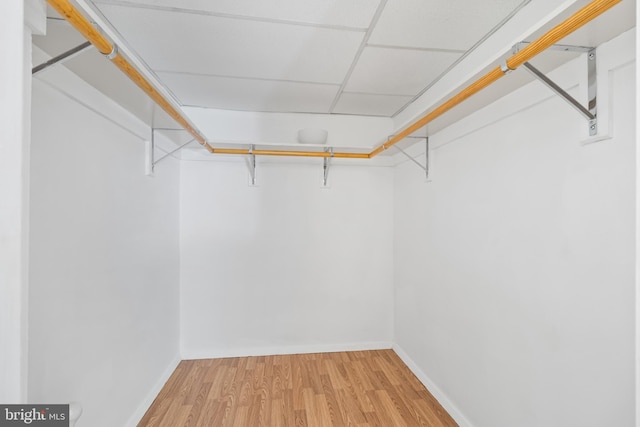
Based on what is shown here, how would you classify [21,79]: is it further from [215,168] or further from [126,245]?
[215,168]

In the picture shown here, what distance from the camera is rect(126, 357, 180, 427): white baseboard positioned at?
1631mm

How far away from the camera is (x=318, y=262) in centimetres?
254

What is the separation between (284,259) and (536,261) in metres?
1.74

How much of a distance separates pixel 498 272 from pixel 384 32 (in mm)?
1231

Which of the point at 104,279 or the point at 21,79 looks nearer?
the point at 21,79

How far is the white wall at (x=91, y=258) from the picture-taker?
1.03m

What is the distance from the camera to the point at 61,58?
33.7 inches

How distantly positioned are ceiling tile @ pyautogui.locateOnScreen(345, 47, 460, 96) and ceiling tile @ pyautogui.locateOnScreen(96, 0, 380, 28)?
292 mm

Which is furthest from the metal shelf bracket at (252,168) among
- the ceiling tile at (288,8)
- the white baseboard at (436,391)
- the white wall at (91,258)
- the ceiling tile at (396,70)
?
the white baseboard at (436,391)

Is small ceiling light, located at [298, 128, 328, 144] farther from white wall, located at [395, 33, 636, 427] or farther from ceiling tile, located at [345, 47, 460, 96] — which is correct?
white wall, located at [395, 33, 636, 427]

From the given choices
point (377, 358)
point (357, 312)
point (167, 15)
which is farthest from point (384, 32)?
point (377, 358)

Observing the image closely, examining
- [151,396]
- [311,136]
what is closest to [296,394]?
[151,396]

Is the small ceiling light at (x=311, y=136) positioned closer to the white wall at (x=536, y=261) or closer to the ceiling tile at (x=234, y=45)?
the ceiling tile at (x=234, y=45)

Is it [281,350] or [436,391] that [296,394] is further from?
[436,391]
